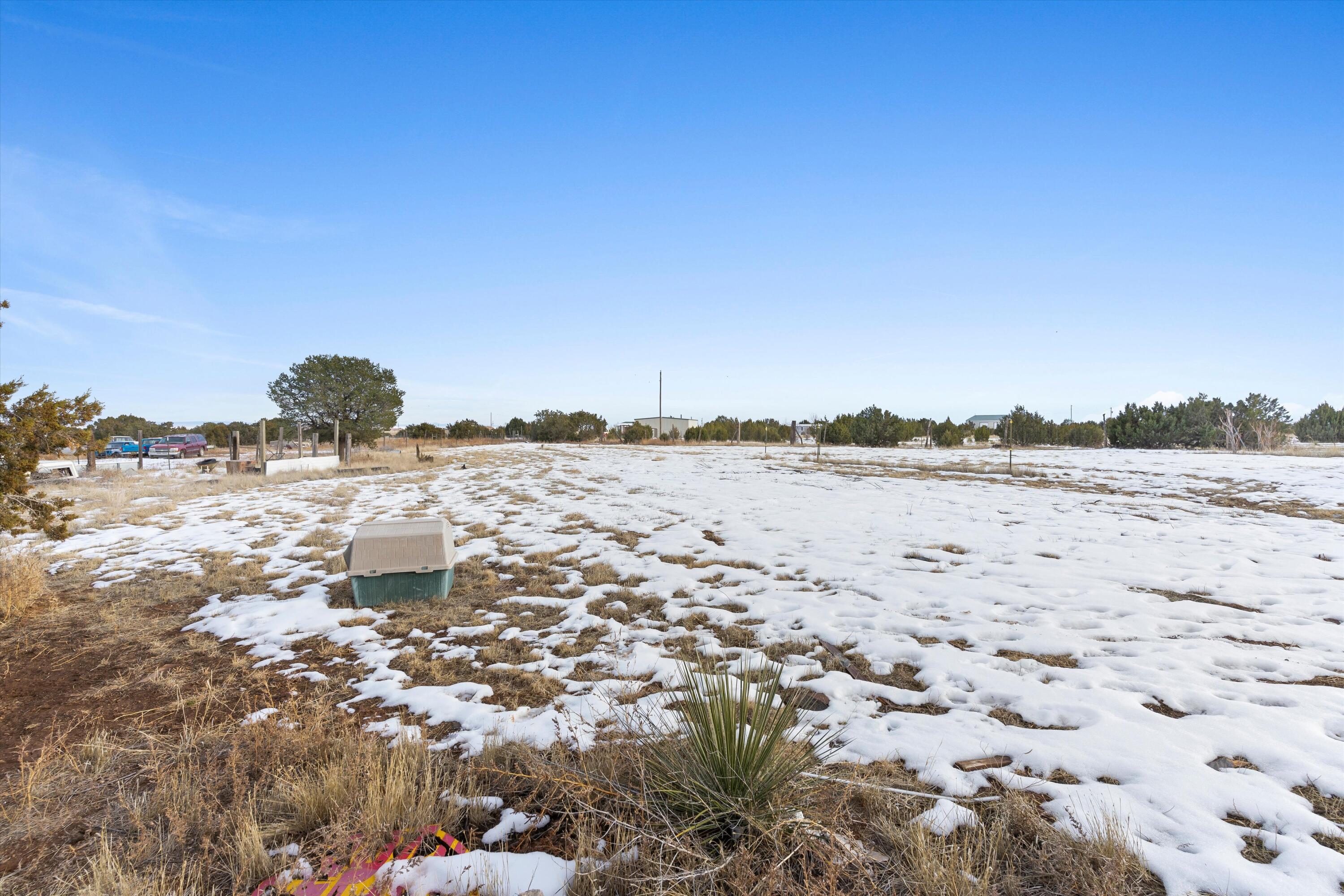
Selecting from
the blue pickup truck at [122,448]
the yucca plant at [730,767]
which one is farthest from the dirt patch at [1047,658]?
the blue pickup truck at [122,448]

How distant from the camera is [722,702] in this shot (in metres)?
2.50

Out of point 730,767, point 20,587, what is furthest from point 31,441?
point 730,767

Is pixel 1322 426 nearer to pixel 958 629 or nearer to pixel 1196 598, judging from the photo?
pixel 1196 598

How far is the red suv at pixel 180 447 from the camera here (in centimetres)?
3434

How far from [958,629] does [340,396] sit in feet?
94.9

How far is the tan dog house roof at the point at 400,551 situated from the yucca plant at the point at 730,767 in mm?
4437

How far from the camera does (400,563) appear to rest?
6.24 metres

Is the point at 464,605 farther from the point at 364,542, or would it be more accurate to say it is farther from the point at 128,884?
the point at 128,884

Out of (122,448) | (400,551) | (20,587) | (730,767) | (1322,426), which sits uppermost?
(1322,426)

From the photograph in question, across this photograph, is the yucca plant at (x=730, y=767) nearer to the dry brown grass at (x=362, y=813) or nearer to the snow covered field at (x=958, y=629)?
the dry brown grass at (x=362, y=813)

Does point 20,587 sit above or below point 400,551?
below

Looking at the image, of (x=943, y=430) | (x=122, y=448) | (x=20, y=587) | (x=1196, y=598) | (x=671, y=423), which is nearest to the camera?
(x=1196, y=598)

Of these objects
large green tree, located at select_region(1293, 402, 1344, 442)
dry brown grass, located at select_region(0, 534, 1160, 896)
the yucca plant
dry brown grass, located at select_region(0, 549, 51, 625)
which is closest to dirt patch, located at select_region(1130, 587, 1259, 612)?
dry brown grass, located at select_region(0, 534, 1160, 896)

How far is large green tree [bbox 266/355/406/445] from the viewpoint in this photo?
2658cm
